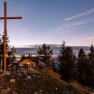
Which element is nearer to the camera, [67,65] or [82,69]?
[67,65]

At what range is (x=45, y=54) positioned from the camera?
103m

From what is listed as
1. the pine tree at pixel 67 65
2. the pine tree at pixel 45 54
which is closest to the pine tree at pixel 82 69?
the pine tree at pixel 67 65

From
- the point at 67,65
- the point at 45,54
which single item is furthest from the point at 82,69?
the point at 45,54

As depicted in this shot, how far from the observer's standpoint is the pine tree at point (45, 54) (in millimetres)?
98700

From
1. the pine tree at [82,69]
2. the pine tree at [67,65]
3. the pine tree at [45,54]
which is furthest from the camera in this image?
the pine tree at [45,54]

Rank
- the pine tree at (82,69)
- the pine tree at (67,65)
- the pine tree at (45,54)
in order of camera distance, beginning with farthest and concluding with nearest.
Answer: the pine tree at (45,54) < the pine tree at (82,69) < the pine tree at (67,65)

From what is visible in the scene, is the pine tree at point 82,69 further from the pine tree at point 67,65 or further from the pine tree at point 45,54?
the pine tree at point 45,54

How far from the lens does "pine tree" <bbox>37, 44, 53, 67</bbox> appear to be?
9870cm

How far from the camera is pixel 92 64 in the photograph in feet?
276

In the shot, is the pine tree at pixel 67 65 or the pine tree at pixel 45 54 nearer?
the pine tree at pixel 67 65

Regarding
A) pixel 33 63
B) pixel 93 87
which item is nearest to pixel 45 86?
pixel 33 63

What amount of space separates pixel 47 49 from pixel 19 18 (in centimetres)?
7731

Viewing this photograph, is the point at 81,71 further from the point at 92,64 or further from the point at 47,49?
the point at 47,49

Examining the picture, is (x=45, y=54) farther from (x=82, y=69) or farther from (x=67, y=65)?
(x=67, y=65)
